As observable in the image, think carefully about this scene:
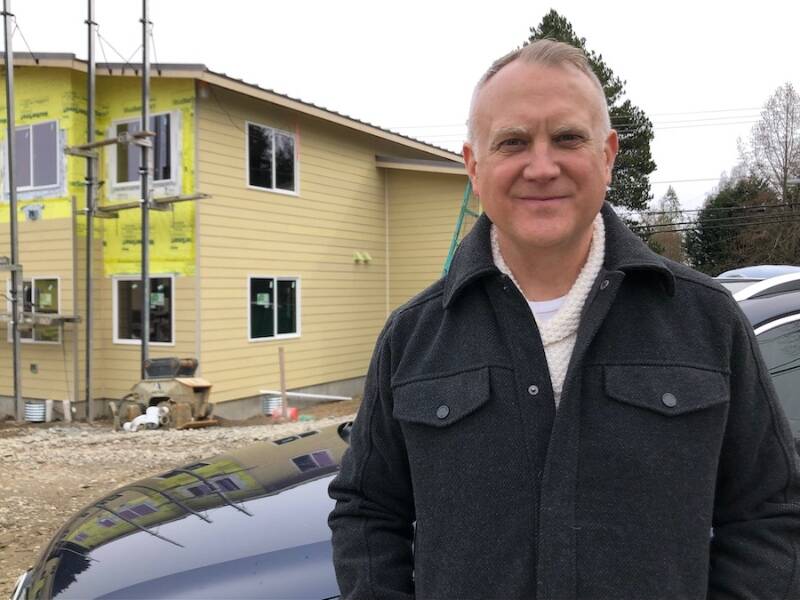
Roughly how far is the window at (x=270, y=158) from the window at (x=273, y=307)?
76.0 inches

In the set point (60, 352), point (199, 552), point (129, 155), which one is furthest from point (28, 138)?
point (199, 552)

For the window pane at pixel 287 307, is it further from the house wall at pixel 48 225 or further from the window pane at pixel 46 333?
the window pane at pixel 46 333

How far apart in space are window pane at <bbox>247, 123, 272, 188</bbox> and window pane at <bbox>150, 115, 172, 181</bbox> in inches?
60.4

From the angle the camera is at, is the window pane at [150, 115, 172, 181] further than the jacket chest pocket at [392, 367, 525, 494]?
Yes

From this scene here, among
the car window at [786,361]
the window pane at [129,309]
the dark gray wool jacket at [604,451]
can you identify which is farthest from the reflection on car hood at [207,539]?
the window pane at [129,309]

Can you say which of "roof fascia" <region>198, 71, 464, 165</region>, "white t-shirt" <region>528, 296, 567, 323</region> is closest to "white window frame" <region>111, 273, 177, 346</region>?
"roof fascia" <region>198, 71, 464, 165</region>

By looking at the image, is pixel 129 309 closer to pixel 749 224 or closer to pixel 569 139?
pixel 569 139

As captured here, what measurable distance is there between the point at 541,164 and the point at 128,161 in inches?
515

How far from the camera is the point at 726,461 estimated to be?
56.4 inches

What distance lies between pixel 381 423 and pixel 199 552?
3.07 ft

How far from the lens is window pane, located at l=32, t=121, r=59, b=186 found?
1338cm

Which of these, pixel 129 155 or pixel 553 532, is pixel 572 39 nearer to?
pixel 129 155

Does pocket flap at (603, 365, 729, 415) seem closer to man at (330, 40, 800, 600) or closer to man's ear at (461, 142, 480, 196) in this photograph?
man at (330, 40, 800, 600)

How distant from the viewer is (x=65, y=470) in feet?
21.6
